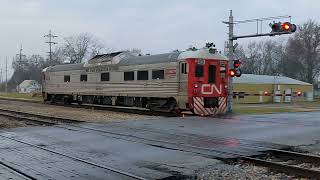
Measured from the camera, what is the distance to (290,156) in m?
10.8

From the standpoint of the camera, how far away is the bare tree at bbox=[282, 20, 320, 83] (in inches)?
3371

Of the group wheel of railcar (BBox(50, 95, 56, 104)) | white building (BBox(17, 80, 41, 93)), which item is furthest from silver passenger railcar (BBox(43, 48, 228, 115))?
white building (BBox(17, 80, 41, 93))

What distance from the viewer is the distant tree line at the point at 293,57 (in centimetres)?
8614

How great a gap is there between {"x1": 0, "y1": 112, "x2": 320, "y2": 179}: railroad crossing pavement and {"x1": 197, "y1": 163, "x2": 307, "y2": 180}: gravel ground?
32cm

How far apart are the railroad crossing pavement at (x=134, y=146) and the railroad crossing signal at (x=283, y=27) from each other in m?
7.66

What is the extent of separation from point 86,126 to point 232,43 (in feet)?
41.1

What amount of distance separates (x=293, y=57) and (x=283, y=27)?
70895 mm

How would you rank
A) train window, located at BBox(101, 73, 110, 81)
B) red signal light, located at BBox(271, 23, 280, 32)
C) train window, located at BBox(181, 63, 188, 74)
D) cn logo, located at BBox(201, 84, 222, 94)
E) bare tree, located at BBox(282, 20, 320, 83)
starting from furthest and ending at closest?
bare tree, located at BBox(282, 20, 320, 83) → train window, located at BBox(101, 73, 110, 81) → cn logo, located at BBox(201, 84, 222, 94) → train window, located at BBox(181, 63, 188, 74) → red signal light, located at BBox(271, 23, 280, 32)

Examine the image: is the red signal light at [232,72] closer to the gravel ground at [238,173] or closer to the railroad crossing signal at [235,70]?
the railroad crossing signal at [235,70]

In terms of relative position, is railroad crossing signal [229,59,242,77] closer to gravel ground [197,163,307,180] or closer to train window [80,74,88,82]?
train window [80,74,88,82]

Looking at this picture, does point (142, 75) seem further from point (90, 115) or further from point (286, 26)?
point (286, 26)

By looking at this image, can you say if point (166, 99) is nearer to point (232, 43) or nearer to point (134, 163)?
point (232, 43)

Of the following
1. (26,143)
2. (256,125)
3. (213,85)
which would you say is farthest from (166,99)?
(26,143)

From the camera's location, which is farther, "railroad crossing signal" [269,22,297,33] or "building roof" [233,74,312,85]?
"building roof" [233,74,312,85]
